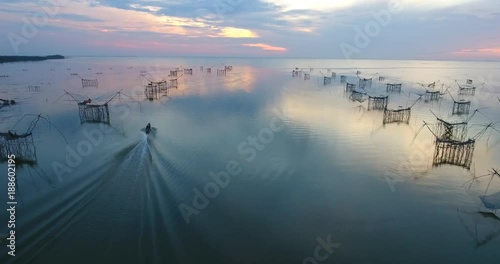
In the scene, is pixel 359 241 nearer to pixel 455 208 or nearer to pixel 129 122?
pixel 455 208

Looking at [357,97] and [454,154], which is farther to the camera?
[357,97]

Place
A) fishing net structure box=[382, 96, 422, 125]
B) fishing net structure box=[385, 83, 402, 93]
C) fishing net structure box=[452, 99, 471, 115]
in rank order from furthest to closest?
1. fishing net structure box=[385, 83, 402, 93]
2. fishing net structure box=[452, 99, 471, 115]
3. fishing net structure box=[382, 96, 422, 125]

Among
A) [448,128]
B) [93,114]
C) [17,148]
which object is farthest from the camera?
[93,114]

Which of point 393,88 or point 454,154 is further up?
point 393,88

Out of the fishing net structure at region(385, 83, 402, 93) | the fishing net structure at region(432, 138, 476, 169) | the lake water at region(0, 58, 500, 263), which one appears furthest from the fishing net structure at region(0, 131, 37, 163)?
the fishing net structure at region(385, 83, 402, 93)

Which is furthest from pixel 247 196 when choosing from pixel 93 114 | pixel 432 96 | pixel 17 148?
pixel 432 96

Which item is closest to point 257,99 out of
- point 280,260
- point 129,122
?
point 129,122

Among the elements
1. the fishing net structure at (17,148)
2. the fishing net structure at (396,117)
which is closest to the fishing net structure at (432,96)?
the fishing net structure at (396,117)

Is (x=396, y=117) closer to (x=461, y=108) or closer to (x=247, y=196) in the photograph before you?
(x=461, y=108)

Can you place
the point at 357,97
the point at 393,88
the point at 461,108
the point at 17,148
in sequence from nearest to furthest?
the point at 17,148, the point at 461,108, the point at 357,97, the point at 393,88

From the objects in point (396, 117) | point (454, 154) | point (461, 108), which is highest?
point (461, 108)

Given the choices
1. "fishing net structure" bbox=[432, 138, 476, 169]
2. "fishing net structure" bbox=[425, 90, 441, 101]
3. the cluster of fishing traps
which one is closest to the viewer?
"fishing net structure" bbox=[432, 138, 476, 169]

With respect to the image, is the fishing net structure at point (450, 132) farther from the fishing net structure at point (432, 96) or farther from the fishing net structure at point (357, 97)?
the fishing net structure at point (432, 96)

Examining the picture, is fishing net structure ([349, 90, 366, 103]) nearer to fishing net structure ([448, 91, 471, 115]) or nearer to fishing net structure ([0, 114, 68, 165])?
fishing net structure ([448, 91, 471, 115])
